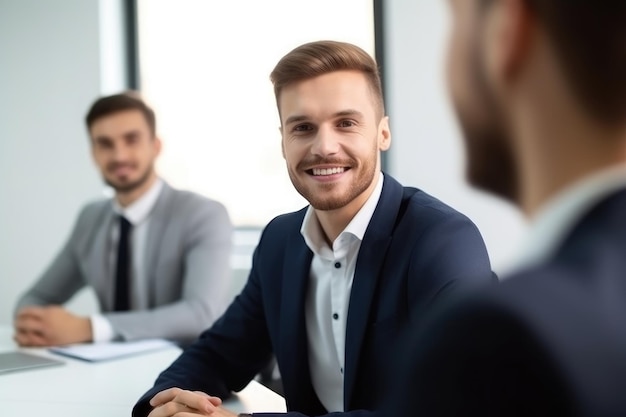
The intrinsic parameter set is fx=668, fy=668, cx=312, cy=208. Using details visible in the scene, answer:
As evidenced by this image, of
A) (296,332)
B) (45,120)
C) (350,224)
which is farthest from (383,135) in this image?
(45,120)

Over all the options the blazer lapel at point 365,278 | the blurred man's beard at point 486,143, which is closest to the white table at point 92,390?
the blazer lapel at point 365,278

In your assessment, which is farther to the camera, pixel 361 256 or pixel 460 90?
pixel 361 256

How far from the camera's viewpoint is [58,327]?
6.84 ft

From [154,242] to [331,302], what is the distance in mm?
1146

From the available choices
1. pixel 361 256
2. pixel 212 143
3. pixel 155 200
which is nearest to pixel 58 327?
pixel 155 200

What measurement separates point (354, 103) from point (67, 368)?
1.08 meters

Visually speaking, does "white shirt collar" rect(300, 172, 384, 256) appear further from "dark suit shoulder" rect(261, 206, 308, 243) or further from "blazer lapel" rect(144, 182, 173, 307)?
"blazer lapel" rect(144, 182, 173, 307)

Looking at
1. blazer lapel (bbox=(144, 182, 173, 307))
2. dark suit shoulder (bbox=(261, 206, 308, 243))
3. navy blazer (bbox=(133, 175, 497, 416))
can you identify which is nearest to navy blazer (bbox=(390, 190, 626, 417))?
navy blazer (bbox=(133, 175, 497, 416))

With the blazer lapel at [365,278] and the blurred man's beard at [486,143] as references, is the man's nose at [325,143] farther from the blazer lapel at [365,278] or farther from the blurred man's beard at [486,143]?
the blurred man's beard at [486,143]

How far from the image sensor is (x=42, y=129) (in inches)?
163

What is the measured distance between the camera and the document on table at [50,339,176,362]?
76.0 inches

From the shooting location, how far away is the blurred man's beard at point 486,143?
1.40 ft

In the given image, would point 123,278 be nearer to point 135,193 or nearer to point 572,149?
point 135,193

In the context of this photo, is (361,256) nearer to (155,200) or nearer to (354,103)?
(354,103)
